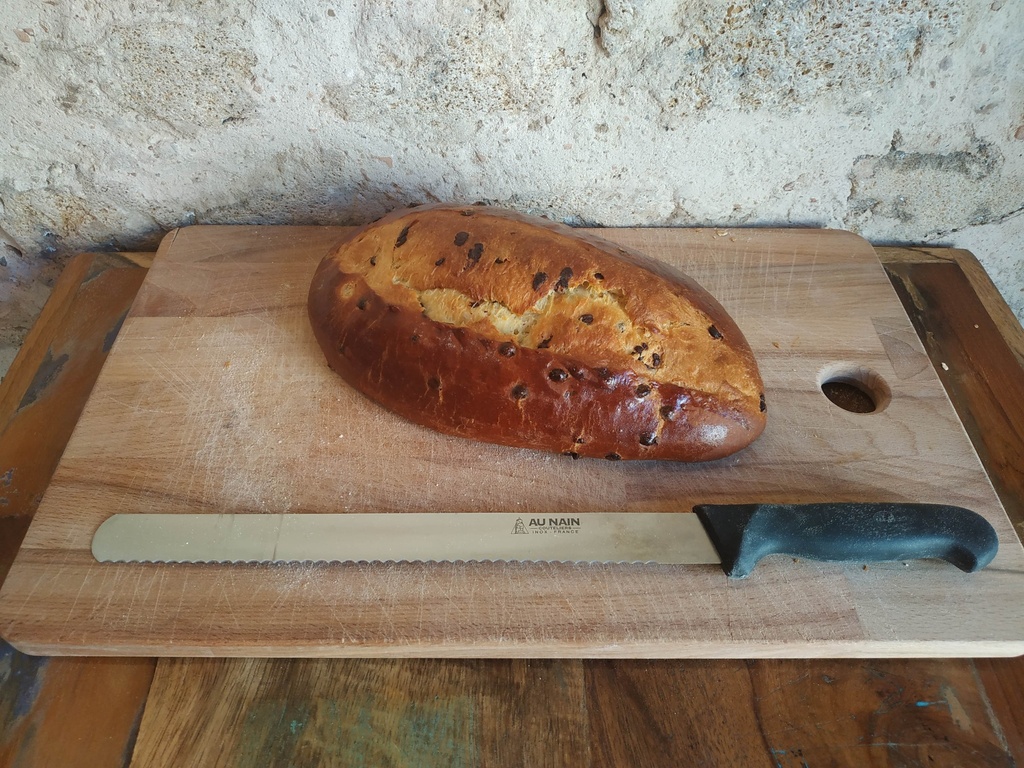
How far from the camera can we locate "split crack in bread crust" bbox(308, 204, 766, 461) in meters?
0.96

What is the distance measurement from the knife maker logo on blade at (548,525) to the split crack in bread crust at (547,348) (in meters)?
0.12

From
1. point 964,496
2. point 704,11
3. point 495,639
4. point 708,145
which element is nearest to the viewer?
point 495,639

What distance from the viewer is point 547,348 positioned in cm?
97

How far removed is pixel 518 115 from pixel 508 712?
1021 mm

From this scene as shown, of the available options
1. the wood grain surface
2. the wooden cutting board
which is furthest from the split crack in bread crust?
the wood grain surface

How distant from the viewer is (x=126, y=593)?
893 mm

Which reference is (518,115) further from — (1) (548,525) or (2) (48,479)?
(2) (48,479)

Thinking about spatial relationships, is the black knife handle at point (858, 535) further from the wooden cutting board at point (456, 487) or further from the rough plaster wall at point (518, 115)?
the rough plaster wall at point (518, 115)

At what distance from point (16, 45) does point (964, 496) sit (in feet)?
5.74

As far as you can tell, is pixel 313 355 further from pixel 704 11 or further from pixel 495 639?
pixel 704 11

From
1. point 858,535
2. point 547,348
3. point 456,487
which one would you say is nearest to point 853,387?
point 858,535

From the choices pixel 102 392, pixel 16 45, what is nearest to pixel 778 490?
pixel 102 392

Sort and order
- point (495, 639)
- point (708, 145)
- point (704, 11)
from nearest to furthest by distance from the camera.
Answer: point (495, 639), point (704, 11), point (708, 145)

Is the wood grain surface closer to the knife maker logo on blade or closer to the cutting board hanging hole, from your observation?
the knife maker logo on blade
